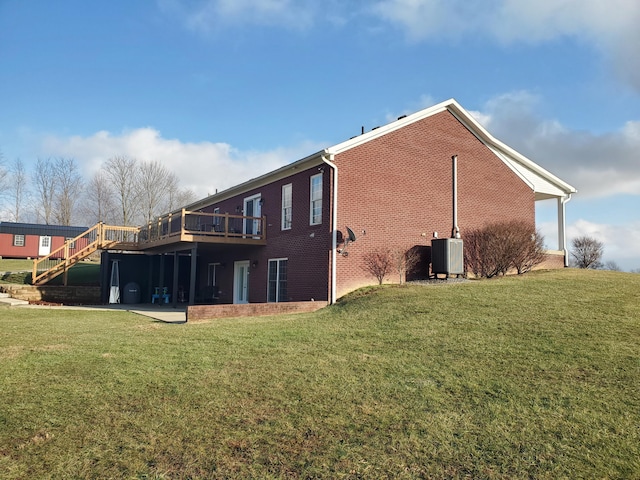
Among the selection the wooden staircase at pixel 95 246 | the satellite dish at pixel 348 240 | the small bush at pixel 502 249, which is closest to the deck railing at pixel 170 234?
the wooden staircase at pixel 95 246

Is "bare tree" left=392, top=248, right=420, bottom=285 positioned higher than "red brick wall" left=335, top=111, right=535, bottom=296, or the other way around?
"red brick wall" left=335, top=111, right=535, bottom=296

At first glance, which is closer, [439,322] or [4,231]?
[439,322]

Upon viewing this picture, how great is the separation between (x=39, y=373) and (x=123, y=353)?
1.29 meters

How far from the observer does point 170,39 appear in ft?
44.2

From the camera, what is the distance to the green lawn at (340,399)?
142 inches

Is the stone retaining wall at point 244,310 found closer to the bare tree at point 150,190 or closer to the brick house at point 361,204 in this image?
the brick house at point 361,204

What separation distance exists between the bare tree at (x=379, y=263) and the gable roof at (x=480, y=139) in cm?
342

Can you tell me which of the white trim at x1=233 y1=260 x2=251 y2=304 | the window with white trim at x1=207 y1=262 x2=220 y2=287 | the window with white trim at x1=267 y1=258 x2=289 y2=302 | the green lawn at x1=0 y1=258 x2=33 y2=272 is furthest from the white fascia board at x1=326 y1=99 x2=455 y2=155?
the green lawn at x1=0 y1=258 x2=33 y2=272

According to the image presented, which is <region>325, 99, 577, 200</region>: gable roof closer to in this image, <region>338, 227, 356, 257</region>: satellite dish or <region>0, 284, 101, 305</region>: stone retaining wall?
<region>338, 227, 356, 257</region>: satellite dish

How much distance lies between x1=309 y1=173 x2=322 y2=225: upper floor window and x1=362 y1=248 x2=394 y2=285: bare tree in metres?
1.99

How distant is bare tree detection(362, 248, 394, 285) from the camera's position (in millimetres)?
14547

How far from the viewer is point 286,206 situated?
16.7 meters

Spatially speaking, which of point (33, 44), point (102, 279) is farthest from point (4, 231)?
point (33, 44)

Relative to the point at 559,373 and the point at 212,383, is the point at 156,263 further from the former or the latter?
the point at 559,373
